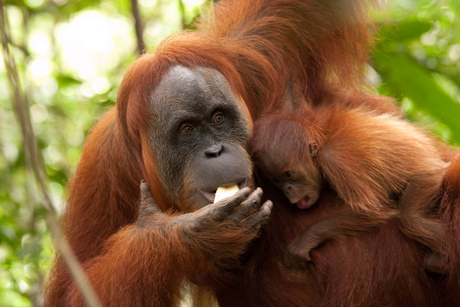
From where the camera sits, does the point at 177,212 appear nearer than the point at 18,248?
Yes

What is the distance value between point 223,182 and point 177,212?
0.36 meters

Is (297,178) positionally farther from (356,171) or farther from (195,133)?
(195,133)

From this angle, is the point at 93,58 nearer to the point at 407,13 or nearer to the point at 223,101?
the point at 407,13

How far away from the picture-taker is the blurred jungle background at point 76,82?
336 centimetres

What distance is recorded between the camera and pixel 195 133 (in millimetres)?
2330

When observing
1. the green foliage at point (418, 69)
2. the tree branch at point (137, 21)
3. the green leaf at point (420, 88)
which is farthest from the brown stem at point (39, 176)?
the green leaf at point (420, 88)

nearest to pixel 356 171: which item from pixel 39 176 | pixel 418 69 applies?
pixel 418 69

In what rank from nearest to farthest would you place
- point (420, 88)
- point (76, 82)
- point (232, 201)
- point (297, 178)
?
1. point (232, 201)
2. point (297, 178)
3. point (420, 88)
4. point (76, 82)

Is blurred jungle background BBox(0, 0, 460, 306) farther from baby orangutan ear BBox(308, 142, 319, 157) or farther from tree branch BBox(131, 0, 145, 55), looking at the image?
baby orangutan ear BBox(308, 142, 319, 157)

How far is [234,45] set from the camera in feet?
9.26

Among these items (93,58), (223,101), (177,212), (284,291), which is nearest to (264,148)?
(223,101)

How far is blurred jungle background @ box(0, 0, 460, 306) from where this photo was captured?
3.36 metres

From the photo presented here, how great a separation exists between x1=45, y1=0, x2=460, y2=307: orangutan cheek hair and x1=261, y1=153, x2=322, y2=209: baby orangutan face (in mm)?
59

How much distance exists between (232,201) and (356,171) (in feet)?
2.13
